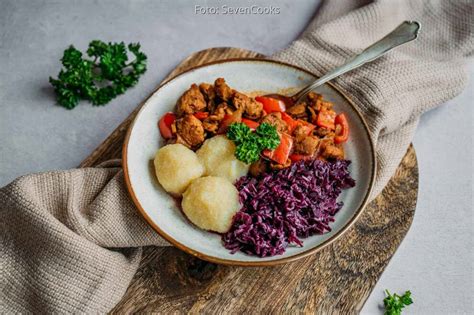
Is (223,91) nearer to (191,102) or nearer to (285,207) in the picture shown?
(191,102)

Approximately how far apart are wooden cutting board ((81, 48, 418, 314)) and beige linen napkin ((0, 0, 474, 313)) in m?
0.20

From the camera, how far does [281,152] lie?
464cm

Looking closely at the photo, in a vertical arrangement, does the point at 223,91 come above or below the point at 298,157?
above

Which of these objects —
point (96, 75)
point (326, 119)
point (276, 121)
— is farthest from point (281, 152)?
point (96, 75)

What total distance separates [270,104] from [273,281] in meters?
1.59

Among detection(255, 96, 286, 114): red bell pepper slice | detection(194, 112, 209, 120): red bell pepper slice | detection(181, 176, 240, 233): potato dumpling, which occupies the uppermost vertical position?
detection(255, 96, 286, 114): red bell pepper slice

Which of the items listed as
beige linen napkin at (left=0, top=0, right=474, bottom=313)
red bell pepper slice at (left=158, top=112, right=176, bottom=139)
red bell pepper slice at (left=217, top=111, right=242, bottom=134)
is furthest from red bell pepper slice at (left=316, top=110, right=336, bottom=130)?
red bell pepper slice at (left=158, top=112, right=176, bottom=139)

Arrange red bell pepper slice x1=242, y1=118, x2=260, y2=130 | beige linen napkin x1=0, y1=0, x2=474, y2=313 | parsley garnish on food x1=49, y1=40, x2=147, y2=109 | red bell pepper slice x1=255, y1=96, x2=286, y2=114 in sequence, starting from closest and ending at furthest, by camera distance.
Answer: beige linen napkin x1=0, y1=0, x2=474, y2=313, red bell pepper slice x1=242, y1=118, x2=260, y2=130, red bell pepper slice x1=255, y1=96, x2=286, y2=114, parsley garnish on food x1=49, y1=40, x2=147, y2=109

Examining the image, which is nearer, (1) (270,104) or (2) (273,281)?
(2) (273,281)

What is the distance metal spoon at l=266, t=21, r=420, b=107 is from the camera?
5.20 metres

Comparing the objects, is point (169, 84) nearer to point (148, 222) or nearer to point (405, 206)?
point (148, 222)

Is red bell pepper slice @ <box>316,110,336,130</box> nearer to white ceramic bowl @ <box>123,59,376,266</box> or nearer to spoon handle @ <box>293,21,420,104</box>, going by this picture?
white ceramic bowl @ <box>123,59,376,266</box>

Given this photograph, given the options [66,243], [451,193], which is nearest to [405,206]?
[451,193]

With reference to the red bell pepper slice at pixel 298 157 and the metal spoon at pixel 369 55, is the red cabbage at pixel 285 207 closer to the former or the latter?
the red bell pepper slice at pixel 298 157
